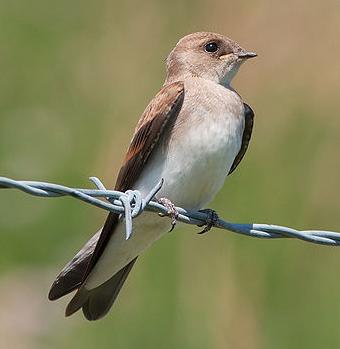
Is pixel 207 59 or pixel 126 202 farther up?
pixel 207 59

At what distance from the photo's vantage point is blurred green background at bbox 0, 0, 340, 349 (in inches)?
248

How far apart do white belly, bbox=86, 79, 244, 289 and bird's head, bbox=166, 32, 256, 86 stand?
0.28 m

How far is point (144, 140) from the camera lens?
4738 millimetres

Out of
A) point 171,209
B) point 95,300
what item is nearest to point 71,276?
point 95,300

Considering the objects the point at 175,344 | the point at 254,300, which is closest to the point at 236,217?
the point at 254,300

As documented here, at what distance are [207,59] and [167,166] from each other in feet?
2.03

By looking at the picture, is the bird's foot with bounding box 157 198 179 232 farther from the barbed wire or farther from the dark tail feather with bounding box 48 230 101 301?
the dark tail feather with bounding box 48 230 101 301

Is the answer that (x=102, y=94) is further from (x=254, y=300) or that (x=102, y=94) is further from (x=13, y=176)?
(x=254, y=300)

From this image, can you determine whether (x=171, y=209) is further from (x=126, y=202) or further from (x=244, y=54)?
(x=244, y=54)

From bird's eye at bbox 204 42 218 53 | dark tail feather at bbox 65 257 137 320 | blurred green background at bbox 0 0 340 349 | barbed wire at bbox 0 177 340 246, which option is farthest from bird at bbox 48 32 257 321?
blurred green background at bbox 0 0 340 349

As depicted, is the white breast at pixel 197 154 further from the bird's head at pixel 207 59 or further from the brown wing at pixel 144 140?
the bird's head at pixel 207 59

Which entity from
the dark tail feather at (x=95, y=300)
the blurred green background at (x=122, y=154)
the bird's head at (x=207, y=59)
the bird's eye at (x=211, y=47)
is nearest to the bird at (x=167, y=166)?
the dark tail feather at (x=95, y=300)

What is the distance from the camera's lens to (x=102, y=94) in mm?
7969

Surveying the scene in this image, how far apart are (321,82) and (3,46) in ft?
6.24
